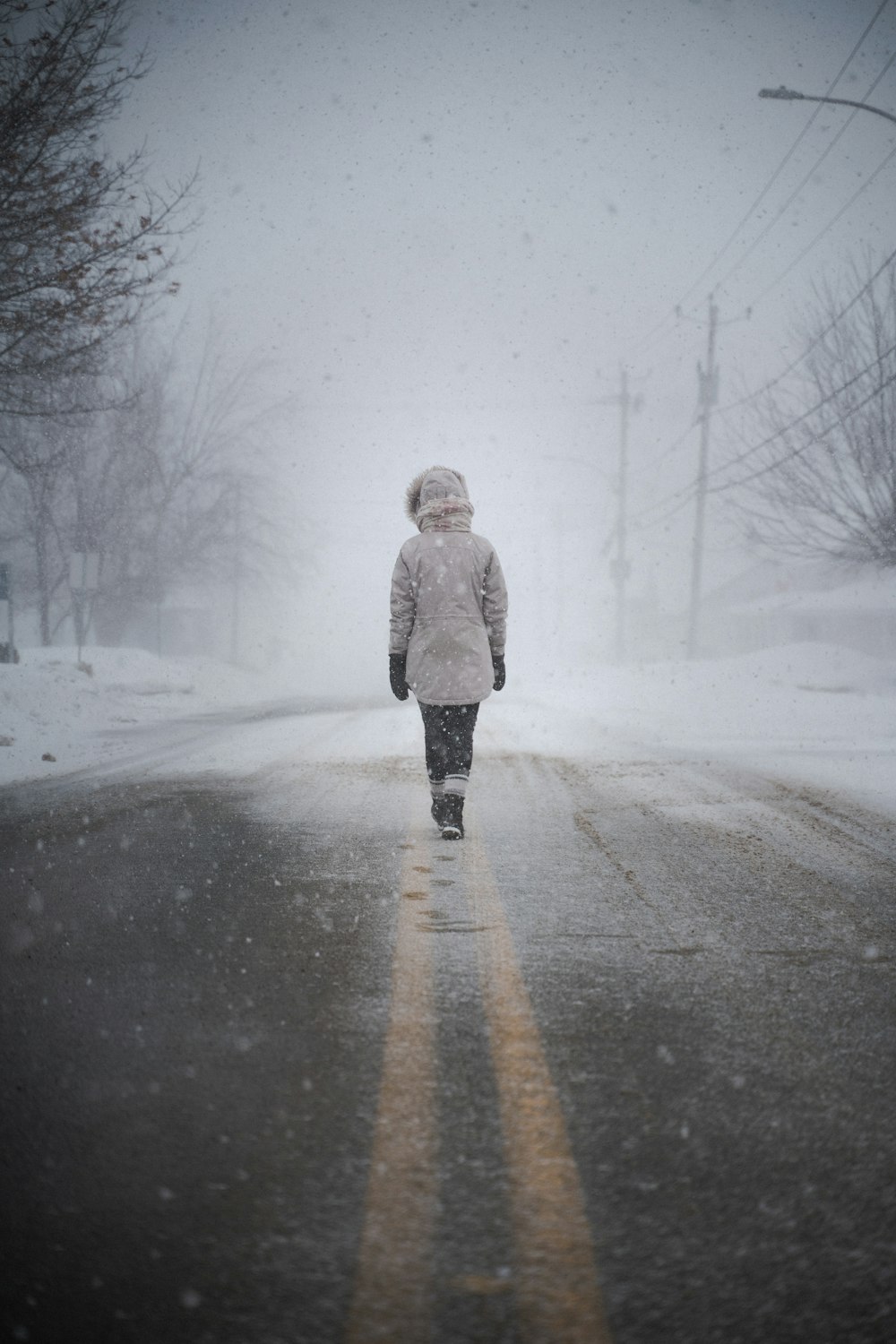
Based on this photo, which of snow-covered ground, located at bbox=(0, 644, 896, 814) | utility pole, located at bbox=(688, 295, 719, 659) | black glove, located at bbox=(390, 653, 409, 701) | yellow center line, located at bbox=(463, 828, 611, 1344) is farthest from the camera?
utility pole, located at bbox=(688, 295, 719, 659)

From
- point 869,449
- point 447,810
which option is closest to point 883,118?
point 869,449

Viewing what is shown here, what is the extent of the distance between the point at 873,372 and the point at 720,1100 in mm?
18393

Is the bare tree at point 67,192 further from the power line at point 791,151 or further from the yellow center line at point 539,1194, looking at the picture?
the power line at point 791,151

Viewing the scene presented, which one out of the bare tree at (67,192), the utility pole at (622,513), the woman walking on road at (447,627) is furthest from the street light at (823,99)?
the utility pole at (622,513)

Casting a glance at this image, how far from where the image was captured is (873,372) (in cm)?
1655

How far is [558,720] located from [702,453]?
18028mm

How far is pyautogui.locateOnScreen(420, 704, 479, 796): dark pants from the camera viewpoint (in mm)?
4973

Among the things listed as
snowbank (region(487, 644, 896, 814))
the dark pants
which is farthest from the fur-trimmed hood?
snowbank (region(487, 644, 896, 814))

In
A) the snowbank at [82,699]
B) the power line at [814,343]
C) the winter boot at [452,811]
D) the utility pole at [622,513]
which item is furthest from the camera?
the utility pole at [622,513]

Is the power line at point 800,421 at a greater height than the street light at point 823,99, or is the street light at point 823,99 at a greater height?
the street light at point 823,99

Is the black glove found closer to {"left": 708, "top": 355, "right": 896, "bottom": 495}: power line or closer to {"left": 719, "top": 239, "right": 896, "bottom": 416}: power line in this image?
{"left": 708, "top": 355, "right": 896, "bottom": 495}: power line

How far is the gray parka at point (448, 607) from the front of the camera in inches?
201

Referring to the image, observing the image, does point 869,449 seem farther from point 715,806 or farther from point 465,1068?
point 465,1068

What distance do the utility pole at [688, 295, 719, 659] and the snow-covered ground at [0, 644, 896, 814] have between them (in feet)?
7.67
